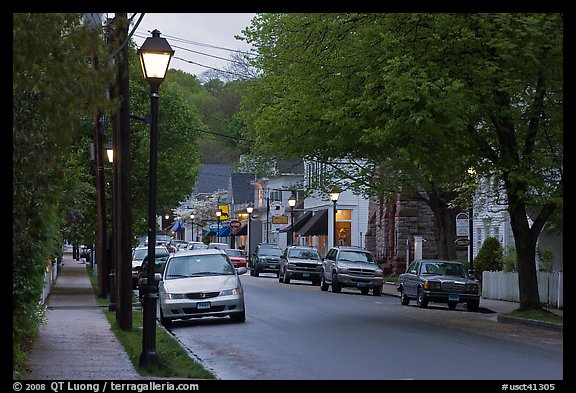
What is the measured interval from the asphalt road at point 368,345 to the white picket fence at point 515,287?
3093 mm

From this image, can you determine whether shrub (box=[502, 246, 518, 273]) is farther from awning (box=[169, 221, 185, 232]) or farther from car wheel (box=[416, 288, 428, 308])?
awning (box=[169, 221, 185, 232])

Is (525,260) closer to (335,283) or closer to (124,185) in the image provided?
(124,185)

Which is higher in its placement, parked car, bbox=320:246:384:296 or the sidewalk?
parked car, bbox=320:246:384:296

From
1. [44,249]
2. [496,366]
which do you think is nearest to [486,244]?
[496,366]

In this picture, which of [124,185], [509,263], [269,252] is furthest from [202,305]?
[269,252]

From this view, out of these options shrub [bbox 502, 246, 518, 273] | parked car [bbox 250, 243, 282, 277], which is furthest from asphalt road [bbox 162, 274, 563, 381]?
parked car [bbox 250, 243, 282, 277]

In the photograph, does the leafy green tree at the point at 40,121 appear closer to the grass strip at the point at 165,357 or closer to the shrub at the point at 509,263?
the grass strip at the point at 165,357

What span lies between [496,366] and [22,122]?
797 centimetres

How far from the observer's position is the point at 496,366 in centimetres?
1556

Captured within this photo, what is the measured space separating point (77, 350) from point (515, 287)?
73.4ft

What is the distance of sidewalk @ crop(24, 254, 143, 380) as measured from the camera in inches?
559

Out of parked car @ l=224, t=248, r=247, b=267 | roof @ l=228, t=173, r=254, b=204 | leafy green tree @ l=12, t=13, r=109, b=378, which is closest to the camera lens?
leafy green tree @ l=12, t=13, r=109, b=378

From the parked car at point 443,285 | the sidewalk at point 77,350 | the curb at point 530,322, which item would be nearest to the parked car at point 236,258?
the parked car at point 443,285

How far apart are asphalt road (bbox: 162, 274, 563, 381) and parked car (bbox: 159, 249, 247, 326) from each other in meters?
0.39
